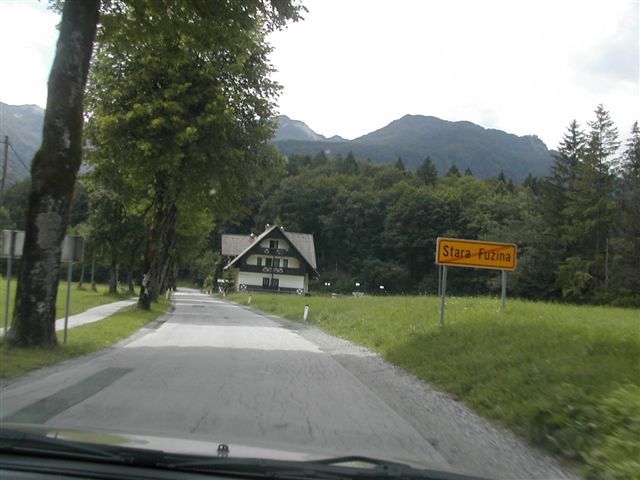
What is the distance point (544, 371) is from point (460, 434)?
7.12 feet

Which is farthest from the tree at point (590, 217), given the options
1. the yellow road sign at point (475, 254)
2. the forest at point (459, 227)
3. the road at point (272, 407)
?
the road at point (272, 407)

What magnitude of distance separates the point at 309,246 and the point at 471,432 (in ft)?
272

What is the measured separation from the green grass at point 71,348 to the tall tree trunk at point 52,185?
0.40m

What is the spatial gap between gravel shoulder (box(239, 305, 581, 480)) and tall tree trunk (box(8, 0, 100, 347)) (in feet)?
19.9

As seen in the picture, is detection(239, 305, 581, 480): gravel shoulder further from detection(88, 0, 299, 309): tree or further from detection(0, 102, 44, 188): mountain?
detection(0, 102, 44, 188): mountain

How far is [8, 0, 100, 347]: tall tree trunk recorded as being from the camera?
485 inches

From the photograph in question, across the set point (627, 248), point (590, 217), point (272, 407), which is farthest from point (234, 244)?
point (272, 407)

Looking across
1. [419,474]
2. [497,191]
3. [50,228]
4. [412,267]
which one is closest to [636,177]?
[412,267]

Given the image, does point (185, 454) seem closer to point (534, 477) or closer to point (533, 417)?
point (534, 477)

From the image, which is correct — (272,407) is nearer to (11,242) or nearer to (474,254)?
(11,242)

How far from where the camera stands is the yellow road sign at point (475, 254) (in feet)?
51.5

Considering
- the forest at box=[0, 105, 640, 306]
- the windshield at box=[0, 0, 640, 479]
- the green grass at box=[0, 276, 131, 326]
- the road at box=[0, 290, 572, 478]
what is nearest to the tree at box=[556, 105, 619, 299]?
the forest at box=[0, 105, 640, 306]

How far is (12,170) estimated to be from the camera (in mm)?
46156

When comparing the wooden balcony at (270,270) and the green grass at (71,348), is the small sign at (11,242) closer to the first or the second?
the green grass at (71,348)
